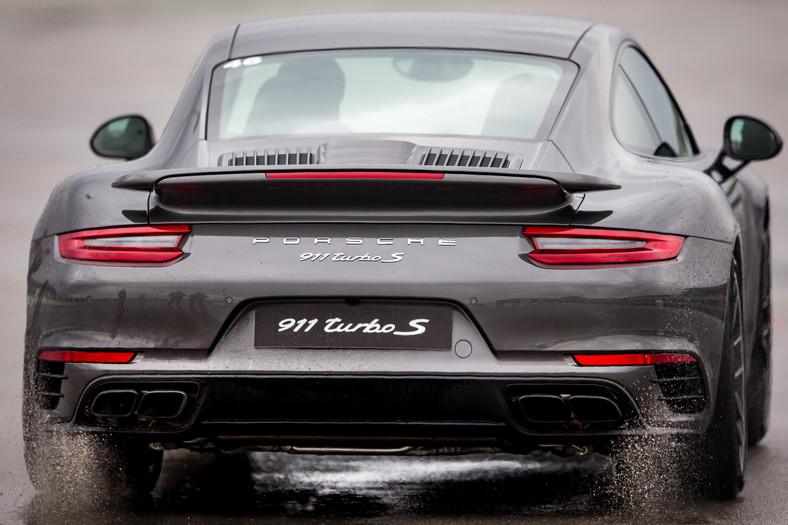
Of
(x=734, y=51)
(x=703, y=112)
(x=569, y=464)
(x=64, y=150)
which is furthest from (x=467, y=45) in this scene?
(x=734, y=51)

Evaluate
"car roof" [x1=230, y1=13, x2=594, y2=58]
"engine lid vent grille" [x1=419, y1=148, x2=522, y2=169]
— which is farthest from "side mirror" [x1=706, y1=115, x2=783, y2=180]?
"engine lid vent grille" [x1=419, y1=148, x2=522, y2=169]

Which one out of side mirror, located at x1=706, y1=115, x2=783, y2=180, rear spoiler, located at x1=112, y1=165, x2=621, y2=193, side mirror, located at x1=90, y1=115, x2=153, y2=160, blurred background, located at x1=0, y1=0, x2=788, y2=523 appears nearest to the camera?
rear spoiler, located at x1=112, y1=165, x2=621, y2=193

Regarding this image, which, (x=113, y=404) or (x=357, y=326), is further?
(x=113, y=404)

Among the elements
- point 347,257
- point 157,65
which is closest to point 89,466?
point 347,257

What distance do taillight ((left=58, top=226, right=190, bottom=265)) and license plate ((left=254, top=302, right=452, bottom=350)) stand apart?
335 millimetres

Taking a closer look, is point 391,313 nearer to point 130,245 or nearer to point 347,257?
point 347,257

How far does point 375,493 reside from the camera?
5.95 m

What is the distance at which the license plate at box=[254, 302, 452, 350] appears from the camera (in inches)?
193

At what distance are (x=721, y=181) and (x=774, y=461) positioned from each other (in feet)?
3.70

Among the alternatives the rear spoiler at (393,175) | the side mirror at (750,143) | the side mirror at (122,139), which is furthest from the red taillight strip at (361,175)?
the side mirror at (750,143)

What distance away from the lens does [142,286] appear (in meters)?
4.99

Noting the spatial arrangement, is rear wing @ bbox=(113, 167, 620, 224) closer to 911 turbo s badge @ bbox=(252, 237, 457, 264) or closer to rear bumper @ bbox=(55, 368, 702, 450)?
911 turbo s badge @ bbox=(252, 237, 457, 264)

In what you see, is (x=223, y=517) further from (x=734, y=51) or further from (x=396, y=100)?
(x=734, y=51)

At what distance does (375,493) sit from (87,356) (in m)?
1.32
